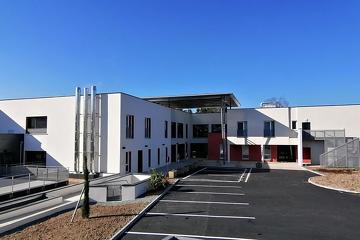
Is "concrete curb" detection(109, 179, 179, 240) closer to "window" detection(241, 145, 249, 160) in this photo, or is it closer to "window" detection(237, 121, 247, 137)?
"window" detection(237, 121, 247, 137)

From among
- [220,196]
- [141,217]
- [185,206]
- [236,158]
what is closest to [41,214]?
[141,217]

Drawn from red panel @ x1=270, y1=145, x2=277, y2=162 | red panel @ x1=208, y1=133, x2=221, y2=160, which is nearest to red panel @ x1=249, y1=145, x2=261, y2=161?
red panel @ x1=270, y1=145, x2=277, y2=162

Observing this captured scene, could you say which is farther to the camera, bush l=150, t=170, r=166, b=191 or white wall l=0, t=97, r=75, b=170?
white wall l=0, t=97, r=75, b=170

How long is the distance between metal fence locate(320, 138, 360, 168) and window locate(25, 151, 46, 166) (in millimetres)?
29139

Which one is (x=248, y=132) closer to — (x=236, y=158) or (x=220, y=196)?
(x=236, y=158)

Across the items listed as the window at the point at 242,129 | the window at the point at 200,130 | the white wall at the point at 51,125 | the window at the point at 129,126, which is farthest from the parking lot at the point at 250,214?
the window at the point at 200,130

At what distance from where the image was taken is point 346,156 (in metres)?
35.0

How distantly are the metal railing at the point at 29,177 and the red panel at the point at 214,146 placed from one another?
23.7 m

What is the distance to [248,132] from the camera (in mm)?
42656

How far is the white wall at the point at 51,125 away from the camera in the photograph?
27500 mm

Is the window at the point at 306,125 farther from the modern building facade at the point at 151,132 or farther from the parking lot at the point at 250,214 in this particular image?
the parking lot at the point at 250,214

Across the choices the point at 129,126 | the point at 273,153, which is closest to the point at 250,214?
the point at 129,126

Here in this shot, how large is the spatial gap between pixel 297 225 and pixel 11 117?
26.9m

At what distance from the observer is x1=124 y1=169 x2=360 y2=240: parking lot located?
11336 millimetres
